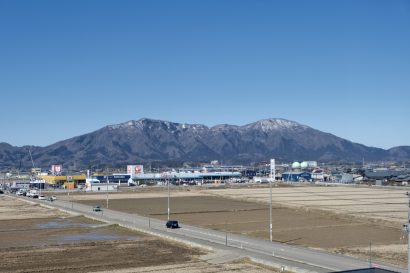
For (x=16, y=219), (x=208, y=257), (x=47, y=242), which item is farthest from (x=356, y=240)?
(x=16, y=219)

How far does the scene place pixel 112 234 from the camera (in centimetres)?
5231

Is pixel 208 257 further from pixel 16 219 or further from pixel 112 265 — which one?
pixel 16 219

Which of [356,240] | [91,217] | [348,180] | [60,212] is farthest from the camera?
[348,180]

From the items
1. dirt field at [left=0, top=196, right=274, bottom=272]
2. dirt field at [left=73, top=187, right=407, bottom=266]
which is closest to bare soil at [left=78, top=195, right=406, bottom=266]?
dirt field at [left=73, top=187, right=407, bottom=266]

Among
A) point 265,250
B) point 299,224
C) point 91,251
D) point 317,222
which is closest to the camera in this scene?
point 265,250

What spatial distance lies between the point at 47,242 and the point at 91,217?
20838 mm

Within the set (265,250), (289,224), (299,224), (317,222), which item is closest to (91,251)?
(265,250)

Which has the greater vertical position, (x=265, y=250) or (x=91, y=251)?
(x=265, y=250)

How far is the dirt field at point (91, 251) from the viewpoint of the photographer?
35.1 meters

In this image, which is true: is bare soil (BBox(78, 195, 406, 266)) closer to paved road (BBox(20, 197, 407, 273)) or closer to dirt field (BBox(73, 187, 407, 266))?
dirt field (BBox(73, 187, 407, 266))

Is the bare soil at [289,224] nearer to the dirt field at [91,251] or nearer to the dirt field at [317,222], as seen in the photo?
the dirt field at [317,222]

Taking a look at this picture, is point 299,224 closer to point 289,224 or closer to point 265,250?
point 289,224

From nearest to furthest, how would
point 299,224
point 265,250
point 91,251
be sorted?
point 265,250 → point 91,251 → point 299,224

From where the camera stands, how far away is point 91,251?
41.9 metres
